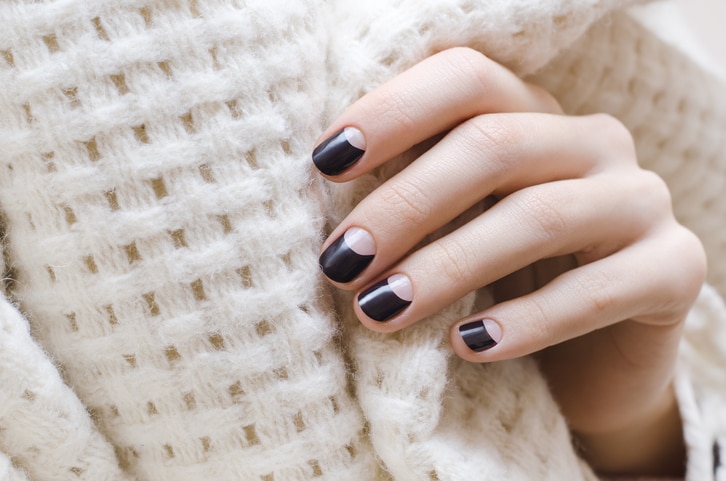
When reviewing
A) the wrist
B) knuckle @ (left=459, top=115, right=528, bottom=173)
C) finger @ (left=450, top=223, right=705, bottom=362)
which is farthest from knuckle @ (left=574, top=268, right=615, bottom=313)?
the wrist

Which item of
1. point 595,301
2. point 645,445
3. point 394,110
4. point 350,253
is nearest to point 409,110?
point 394,110

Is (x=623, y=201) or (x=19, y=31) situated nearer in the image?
(x=19, y=31)

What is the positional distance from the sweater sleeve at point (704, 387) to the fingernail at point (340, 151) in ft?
1.68

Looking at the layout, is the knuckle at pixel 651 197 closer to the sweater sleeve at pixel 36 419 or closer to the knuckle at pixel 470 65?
the knuckle at pixel 470 65

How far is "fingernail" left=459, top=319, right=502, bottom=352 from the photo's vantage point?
19.6 inches

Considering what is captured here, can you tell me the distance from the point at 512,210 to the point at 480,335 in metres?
0.10

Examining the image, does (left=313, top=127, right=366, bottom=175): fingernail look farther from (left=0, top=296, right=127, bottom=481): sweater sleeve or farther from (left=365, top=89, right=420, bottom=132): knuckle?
(left=0, top=296, right=127, bottom=481): sweater sleeve

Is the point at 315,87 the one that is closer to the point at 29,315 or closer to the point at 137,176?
the point at 137,176

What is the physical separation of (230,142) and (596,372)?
19.2 inches

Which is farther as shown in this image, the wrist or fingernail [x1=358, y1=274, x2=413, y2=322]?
the wrist

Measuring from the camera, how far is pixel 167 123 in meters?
0.45

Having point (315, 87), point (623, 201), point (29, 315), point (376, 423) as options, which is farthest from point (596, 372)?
point (29, 315)

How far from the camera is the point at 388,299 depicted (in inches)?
18.8

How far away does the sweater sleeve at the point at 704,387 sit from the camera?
725mm
